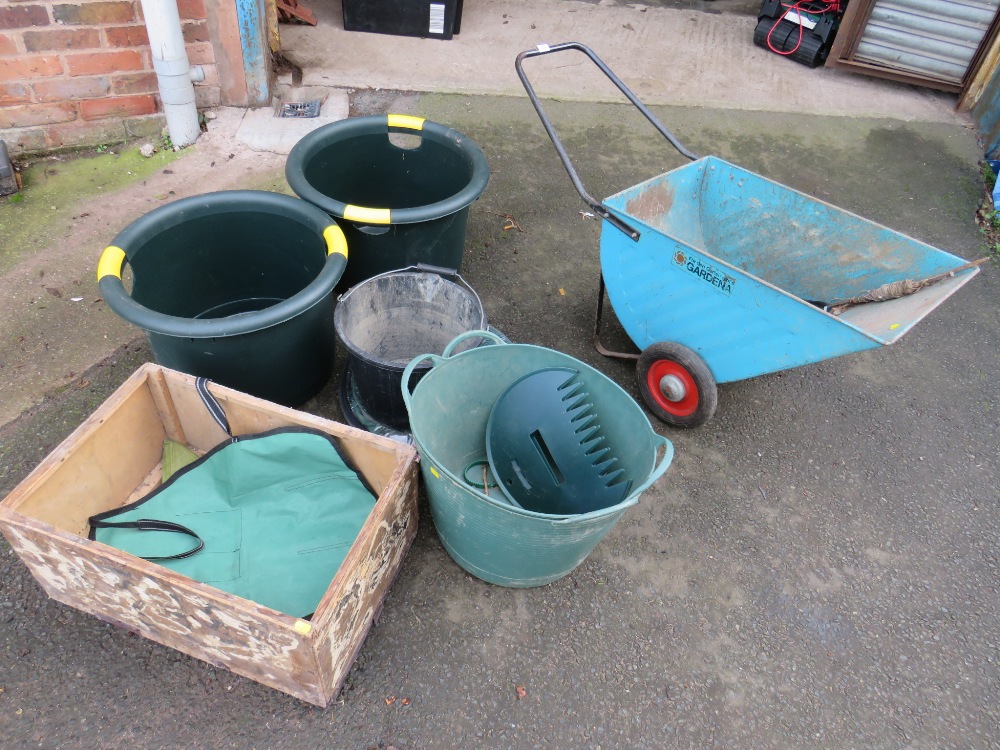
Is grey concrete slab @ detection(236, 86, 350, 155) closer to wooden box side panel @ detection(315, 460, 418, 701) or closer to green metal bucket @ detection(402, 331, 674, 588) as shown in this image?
green metal bucket @ detection(402, 331, 674, 588)

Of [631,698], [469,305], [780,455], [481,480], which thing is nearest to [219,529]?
[481,480]

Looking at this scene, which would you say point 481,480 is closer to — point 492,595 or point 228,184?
point 492,595

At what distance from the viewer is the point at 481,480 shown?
2.27 m

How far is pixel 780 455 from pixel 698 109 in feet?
10.6

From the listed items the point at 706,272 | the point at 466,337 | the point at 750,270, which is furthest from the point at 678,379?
the point at 466,337

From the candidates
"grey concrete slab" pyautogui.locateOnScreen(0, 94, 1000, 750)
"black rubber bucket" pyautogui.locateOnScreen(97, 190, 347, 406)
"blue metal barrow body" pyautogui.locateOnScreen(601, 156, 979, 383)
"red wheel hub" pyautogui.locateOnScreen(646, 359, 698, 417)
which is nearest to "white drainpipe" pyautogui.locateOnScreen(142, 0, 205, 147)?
"black rubber bucket" pyautogui.locateOnScreen(97, 190, 347, 406)

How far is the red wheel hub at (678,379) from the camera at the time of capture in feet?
8.11

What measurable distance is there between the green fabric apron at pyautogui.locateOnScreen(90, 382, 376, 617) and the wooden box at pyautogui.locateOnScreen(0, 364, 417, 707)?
0.07 m

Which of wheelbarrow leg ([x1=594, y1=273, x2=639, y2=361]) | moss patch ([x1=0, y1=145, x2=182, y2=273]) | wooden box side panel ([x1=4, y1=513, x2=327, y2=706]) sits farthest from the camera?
moss patch ([x1=0, y1=145, x2=182, y2=273])

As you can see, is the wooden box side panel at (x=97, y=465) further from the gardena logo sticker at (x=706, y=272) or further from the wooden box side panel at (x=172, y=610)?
the gardena logo sticker at (x=706, y=272)

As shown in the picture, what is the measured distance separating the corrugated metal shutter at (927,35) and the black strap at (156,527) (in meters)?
5.84

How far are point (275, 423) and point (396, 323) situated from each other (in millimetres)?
744

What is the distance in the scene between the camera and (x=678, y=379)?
8.13 ft

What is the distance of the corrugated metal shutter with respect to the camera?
471cm
